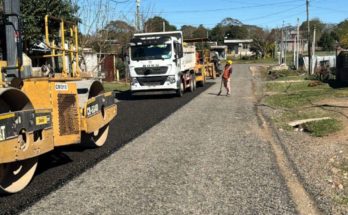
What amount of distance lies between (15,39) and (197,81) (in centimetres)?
2440

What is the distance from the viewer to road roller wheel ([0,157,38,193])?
704 centimetres

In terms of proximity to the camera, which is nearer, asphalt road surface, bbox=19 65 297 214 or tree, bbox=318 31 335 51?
asphalt road surface, bbox=19 65 297 214

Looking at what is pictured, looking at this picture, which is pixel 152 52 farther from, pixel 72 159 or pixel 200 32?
pixel 200 32

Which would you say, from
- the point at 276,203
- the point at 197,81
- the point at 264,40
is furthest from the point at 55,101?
the point at 264,40

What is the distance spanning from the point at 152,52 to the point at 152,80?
3.99ft

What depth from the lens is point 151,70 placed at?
23.2 meters

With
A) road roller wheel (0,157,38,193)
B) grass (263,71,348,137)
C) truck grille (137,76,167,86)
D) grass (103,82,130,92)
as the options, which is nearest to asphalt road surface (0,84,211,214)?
road roller wheel (0,157,38,193)

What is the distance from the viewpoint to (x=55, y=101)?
26.0ft

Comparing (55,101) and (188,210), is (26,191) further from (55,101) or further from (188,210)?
(188,210)

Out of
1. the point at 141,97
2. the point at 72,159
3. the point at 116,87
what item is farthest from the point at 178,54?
the point at 72,159

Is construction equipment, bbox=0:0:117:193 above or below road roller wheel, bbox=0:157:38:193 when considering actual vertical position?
above

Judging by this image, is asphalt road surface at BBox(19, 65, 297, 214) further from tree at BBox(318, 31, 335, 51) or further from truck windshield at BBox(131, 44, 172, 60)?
tree at BBox(318, 31, 335, 51)

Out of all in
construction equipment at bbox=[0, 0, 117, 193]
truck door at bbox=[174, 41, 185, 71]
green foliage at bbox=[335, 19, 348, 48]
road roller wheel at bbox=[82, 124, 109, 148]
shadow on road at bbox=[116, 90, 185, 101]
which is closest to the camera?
construction equipment at bbox=[0, 0, 117, 193]

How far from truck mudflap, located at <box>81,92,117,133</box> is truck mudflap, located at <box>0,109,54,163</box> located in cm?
121
